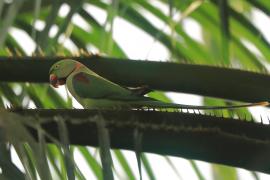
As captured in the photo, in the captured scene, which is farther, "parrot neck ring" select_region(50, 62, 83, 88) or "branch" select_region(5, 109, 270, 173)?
"parrot neck ring" select_region(50, 62, 83, 88)

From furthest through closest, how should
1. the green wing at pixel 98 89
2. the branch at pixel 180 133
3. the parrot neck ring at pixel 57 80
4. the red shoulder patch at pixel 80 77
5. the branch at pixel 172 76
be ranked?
1. the red shoulder patch at pixel 80 77
2. the parrot neck ring at pixel 57 80
3. the green wing at pixel 98 89
4. the branch at pixel 172 76
5. the branch at pixel 180 133

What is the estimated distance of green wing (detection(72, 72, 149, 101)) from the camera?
5.22 ft

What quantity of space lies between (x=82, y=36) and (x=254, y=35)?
57 centimetres

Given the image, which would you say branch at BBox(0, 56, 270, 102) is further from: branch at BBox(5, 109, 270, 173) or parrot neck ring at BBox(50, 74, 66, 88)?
branch at BBox(5, 109, 270, 173)

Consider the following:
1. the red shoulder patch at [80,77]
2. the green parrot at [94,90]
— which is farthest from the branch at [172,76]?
the red shoulder patch at [80,77]

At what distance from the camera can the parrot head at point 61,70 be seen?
167 centimetres

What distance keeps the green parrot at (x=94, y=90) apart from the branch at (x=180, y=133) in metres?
0.26

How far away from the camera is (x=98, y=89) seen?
68.3 inches

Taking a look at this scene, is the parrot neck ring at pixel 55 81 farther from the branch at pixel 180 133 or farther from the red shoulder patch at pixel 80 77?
the branch at pixel 180 133

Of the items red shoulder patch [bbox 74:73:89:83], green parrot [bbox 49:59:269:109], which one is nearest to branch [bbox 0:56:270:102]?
green parrot [bbox 49:59:269:109]

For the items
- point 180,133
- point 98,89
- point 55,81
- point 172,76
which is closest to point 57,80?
point 55,81

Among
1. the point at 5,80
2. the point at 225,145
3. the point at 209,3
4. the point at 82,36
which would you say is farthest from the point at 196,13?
the point at 225,145

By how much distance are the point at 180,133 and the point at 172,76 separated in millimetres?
313

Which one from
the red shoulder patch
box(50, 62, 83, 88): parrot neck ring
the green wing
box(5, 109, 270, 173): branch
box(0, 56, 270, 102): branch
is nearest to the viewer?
box(5, 109, 270, 173): branch
